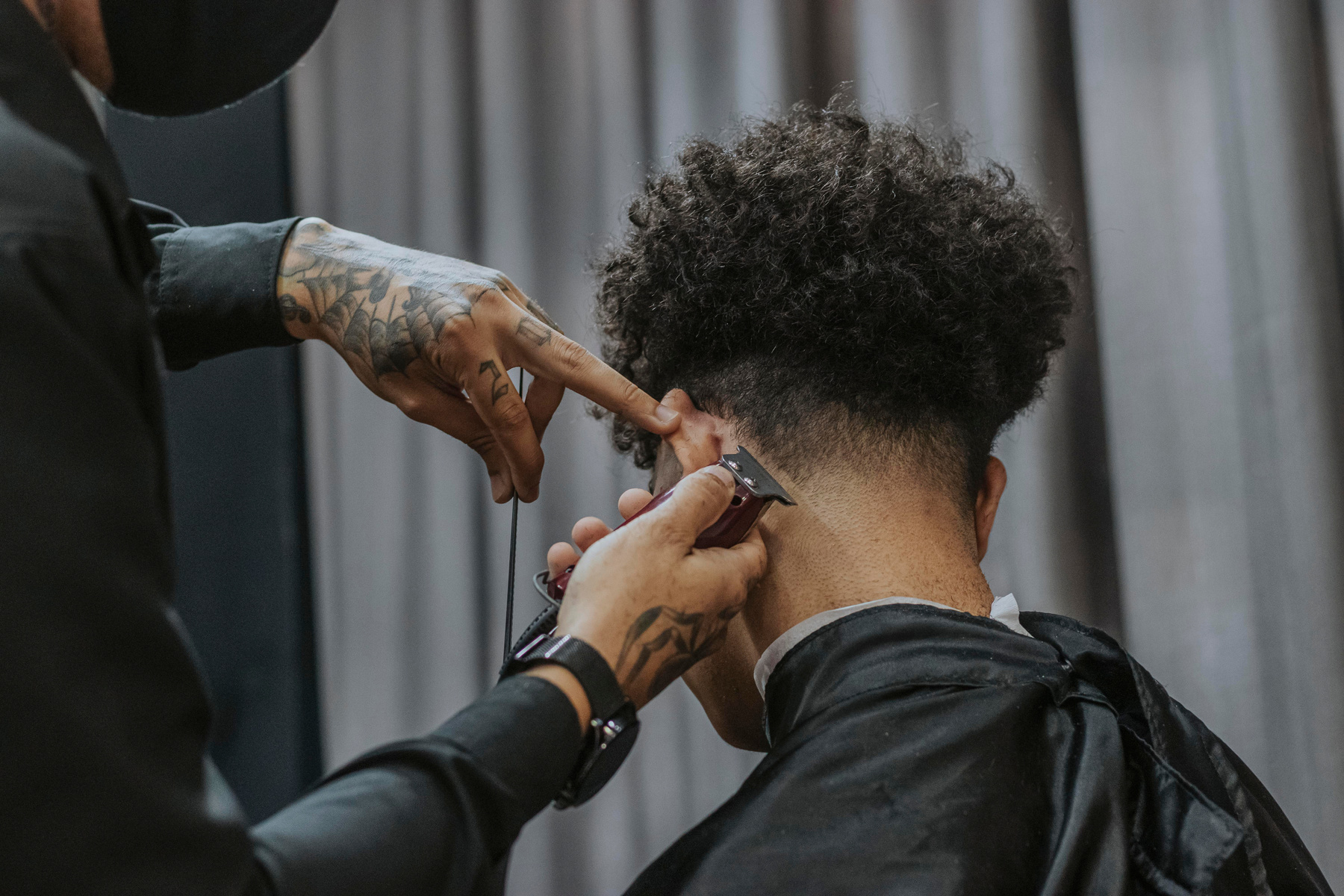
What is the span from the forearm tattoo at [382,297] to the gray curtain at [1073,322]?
40.5 inches

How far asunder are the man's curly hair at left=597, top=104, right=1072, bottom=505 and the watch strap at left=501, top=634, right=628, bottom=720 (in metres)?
0.39

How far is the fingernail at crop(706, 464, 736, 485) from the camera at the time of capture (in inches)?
38.1

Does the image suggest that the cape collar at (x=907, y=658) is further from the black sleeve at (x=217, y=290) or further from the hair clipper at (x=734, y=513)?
the black sleeve at (x=217, y=290)

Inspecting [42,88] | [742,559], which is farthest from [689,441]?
[42,88]

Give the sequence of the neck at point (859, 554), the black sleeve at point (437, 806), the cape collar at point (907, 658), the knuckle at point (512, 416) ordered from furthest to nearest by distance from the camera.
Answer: the knuckle at point (512, 416) < the neck at point (859, 554) < the cape collar at point (907, 658) < the black sleeve at point (437, 806)

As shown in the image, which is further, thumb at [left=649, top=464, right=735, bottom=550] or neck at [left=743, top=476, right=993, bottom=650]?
neck at [left=743, top=476, right=993, bottom=650]

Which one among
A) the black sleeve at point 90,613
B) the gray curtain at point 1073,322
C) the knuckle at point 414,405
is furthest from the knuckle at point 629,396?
the gray curtain at point 1073,322

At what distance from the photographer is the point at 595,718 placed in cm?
80

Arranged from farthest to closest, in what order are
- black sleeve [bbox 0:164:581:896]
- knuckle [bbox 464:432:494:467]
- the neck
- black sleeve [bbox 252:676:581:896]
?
knuckle [bbox 464:432:494:467], the neck, black sleeve [bbox 252:676:581:896], black sleeve [bbox 0:164:581:896]

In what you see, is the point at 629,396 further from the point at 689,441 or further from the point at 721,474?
the point at 721,474

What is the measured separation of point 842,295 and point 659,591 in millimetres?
438

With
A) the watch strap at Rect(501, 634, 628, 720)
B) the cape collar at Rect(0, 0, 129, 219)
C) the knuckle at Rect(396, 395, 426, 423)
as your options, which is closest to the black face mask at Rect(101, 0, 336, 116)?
the cape collar at Rect(0, 0, 129, 219)

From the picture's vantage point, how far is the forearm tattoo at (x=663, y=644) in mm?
855

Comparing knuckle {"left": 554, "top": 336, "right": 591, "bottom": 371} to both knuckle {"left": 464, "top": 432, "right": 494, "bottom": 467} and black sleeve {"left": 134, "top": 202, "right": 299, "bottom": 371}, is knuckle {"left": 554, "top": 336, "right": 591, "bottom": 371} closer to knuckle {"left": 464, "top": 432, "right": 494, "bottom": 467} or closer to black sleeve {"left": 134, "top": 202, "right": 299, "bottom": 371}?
knuckle {"left": 464, "top": 432, "right": 494, "bottom": 467}
